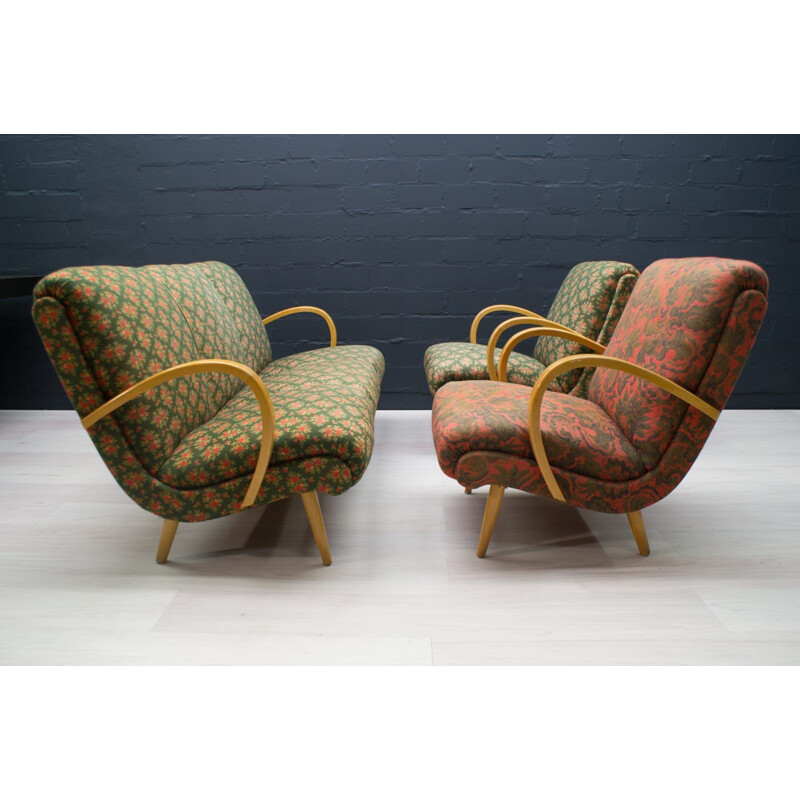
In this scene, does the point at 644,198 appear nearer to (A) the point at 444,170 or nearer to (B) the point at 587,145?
(B) the point at 587,145

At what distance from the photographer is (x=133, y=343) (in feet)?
5.64

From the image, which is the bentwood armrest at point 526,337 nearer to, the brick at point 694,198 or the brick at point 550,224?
the brick at point 550,224

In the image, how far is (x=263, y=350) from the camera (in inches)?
120

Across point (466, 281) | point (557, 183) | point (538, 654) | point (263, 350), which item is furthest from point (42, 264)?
point (538, 654)

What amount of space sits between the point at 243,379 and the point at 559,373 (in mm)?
865

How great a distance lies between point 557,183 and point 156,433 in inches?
110

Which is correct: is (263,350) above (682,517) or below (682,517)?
above

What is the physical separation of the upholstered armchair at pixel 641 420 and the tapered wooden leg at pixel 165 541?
2.79 ft

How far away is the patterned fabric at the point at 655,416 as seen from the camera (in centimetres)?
169

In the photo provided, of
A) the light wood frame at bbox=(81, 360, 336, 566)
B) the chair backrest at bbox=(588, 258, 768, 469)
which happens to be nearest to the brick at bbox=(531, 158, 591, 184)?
the chair backrest at bbox=(588, 258, 768, 469)

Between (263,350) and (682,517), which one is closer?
(682,517)

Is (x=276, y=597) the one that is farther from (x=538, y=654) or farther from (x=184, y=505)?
(x=538, y=654)

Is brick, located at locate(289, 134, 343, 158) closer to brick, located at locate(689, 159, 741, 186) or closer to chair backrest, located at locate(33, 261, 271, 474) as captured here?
chair backrest, located at locate(33, 261, 271, 474)

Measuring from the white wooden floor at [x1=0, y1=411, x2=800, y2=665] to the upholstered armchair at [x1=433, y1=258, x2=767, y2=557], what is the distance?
203mm
